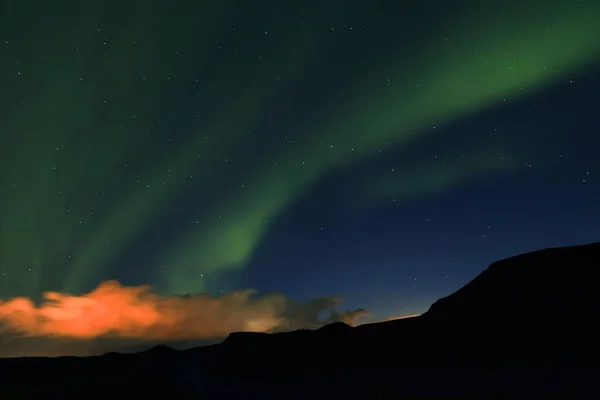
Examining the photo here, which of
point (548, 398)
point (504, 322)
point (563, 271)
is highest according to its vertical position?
point (563, 271)

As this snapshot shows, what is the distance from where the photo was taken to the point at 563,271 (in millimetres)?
60688

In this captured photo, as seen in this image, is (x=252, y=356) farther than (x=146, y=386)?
Yes

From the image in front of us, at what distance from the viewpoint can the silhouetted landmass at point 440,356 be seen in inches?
1246

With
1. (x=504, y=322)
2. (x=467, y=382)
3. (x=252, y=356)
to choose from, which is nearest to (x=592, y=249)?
(x=504, y=322)

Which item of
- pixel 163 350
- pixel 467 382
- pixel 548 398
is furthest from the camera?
pixel 163 350

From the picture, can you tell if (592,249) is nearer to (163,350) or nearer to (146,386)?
(146,386)

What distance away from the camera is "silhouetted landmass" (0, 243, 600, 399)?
3164 cm

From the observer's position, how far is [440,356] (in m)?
51.8

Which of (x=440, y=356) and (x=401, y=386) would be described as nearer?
(x=401, y=386)

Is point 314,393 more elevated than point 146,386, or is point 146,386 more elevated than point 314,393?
point 146,386

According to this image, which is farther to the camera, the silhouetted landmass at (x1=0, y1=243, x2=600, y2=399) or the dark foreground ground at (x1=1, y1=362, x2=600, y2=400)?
the silhouetted landmass at (x1=0, y1=243, x2=600, y2=399)

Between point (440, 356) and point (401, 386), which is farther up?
point (440, 356)

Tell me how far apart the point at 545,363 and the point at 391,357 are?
22583 millimetres

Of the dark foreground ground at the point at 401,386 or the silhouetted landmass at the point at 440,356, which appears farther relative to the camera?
the silhouetted landmass at the point at 440,356
